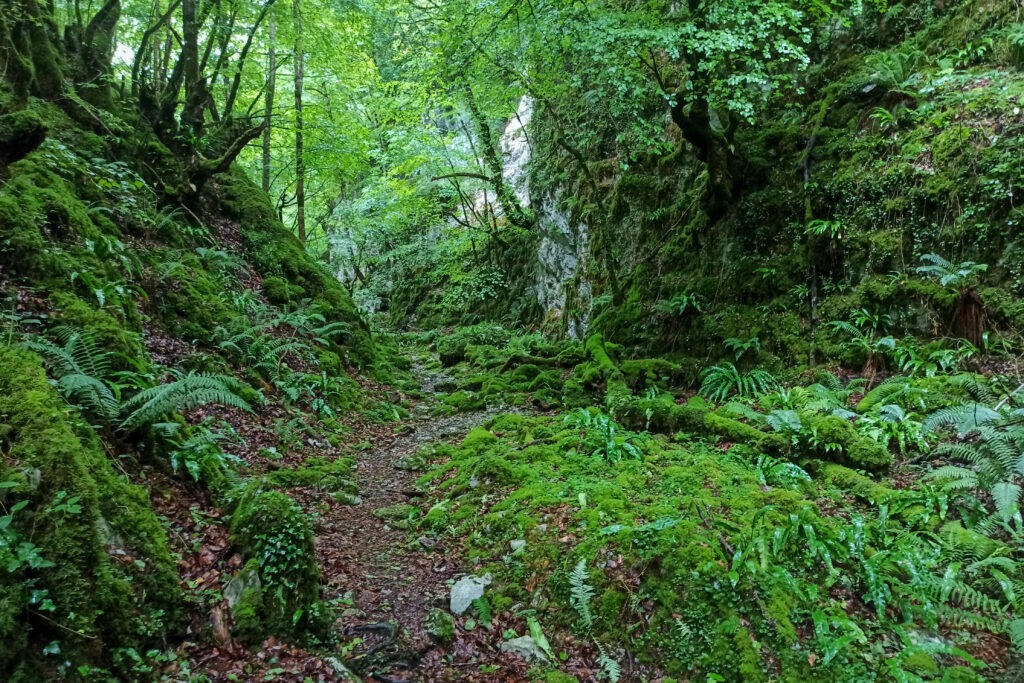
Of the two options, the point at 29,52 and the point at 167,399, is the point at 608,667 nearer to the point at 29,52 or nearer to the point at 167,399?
the point at 167,399

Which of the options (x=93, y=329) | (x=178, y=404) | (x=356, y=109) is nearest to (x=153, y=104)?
(x=93, y=329)

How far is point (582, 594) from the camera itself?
3805mm

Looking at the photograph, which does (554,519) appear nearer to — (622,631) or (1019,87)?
(622,631)

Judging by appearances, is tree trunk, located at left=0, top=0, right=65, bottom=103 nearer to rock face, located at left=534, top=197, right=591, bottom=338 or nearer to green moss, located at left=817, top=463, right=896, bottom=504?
green moss, located at left=817, top=463, right=896, bottom=504

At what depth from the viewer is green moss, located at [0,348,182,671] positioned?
2475mm

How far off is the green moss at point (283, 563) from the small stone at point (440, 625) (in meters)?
0.74

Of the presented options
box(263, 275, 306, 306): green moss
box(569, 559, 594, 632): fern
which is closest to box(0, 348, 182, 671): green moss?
box(569, 559, 594, 632): fern

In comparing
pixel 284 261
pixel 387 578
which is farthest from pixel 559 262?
pixel 387 578

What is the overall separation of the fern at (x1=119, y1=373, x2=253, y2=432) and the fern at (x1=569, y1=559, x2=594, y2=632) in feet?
10.1

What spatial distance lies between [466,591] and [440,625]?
0.39 metres

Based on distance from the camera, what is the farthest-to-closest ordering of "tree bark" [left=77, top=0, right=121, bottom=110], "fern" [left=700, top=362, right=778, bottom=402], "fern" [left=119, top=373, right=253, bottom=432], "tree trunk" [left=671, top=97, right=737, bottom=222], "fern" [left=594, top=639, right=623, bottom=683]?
"tree bark" [left=77, top=0, right=121, bottom=110] → "tree trunk" [left=671, top=97, right=737, bottom=222] → "fern" [left=700, top=362, right=778, bottom=402] → "fern" [left=119, top=373, right=253, bottom=432] → "fern" [left=594, top=639, right=623, bottom=683]

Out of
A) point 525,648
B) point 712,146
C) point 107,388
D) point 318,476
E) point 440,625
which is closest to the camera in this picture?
point 525,648

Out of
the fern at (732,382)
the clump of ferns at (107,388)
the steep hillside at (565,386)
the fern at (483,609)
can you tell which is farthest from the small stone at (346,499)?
the fern at (732,382)

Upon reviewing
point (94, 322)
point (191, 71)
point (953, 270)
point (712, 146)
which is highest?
point (191, 71)
